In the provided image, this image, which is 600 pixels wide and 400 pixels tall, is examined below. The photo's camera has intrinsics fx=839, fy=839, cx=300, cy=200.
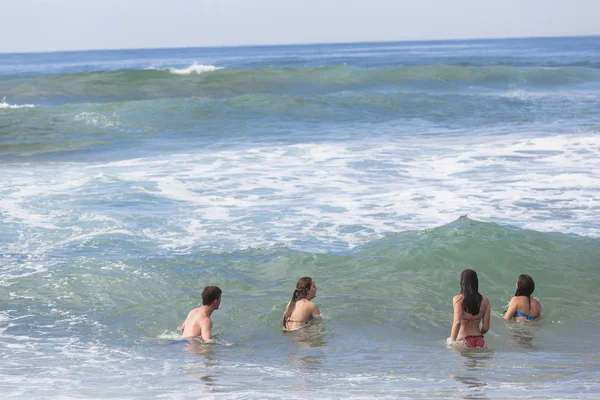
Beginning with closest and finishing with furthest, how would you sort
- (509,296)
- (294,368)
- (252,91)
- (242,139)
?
(294,368), (509,296), (242,139), (252,91)

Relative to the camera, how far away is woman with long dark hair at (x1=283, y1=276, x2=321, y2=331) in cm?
902

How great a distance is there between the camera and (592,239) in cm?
1228

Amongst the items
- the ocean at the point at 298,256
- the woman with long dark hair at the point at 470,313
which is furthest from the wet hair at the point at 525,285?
the woman with long dark hair at the point at 470,313

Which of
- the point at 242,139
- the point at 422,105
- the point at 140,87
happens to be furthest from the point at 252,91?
the point at 242,139

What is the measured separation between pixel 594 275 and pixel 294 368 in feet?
16.6

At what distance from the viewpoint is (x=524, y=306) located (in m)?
9.14

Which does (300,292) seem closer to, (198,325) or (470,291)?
(198,325)

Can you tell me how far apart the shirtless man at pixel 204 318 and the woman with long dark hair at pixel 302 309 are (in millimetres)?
859

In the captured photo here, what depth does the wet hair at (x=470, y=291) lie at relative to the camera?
778 cm

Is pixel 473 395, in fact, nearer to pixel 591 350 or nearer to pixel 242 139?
pixel 591 350

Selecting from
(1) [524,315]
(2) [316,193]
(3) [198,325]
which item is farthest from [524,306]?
(2) [316,193]

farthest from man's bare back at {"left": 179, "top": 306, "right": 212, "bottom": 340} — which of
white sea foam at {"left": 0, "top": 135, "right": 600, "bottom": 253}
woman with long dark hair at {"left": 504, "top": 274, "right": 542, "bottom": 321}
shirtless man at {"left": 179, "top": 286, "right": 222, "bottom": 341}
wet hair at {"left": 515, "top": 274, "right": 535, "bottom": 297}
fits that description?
white sea foam at {"left": 0, "top": 135, "right": 600, "bottom": 253}

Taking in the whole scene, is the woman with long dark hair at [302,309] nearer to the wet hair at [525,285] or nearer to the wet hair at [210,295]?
the wet hair at [210,295]

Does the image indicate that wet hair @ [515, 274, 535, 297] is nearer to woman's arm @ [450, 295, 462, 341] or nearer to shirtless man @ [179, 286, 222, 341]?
woman's arm @ [450, 295, 462, 341]
